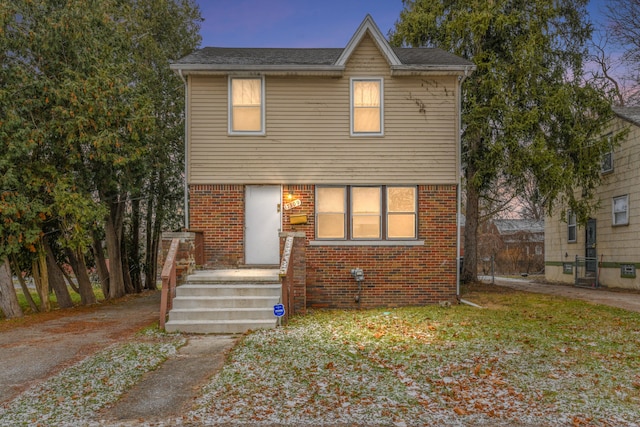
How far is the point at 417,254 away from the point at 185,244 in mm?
5456

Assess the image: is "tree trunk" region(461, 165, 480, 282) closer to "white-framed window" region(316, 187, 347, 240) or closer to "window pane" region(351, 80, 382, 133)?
"window pane" region(351, 80, 382, 133)

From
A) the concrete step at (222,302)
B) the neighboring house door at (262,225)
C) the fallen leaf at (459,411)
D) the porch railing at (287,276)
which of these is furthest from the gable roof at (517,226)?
the fallen leaf at (459,411)

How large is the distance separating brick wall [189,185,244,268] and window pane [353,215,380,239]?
2782 millimetres

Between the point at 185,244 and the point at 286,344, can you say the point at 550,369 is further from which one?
the point at 185,244

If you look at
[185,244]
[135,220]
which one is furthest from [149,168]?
[185,244]

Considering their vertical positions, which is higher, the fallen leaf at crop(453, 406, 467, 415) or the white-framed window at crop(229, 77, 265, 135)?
the white-framed window at crop(229, 77, 265, 135)

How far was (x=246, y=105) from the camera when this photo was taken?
1172 centimetres

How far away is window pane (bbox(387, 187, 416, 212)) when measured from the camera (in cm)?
1171

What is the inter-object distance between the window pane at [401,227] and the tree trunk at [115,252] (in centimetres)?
1022

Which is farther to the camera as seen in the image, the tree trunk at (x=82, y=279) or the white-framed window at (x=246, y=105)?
the tree trunk at (x=82, y=279)

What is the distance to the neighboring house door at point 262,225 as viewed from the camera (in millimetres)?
11555

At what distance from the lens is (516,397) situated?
16.8ft

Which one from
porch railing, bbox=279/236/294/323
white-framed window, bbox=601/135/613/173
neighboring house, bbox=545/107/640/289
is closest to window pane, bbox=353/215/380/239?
porch railing, bbox=279/236/294/323

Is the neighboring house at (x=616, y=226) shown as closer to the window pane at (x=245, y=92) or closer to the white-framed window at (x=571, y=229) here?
the white-framed window at (x=571, y=229)
